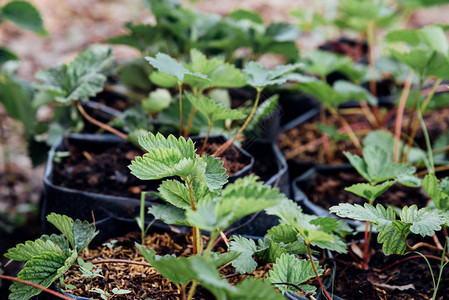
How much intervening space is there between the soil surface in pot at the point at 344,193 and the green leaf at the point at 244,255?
448 mm

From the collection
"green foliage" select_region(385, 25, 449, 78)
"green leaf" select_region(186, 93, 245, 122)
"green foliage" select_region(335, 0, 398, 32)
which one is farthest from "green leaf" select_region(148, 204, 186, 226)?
"green foliage" select_region(335, 0, 398, 32)

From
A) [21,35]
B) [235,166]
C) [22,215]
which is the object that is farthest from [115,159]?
[21,35]

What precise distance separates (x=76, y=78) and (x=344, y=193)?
0.84 meters

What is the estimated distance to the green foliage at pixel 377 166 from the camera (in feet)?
3.22

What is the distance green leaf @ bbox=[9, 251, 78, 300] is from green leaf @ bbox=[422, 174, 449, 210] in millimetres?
727

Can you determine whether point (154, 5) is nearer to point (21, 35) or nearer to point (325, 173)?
point (325, 173)

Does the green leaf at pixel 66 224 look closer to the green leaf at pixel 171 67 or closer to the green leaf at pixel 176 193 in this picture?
the green leaf at pixel 176 193

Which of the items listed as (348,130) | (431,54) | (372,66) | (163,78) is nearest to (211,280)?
(163,78)

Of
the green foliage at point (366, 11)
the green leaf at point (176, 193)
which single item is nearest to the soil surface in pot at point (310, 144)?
the green foliage at point (366, 11)

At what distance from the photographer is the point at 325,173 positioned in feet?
4.64

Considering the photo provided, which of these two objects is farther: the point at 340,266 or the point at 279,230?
the point at 340,266

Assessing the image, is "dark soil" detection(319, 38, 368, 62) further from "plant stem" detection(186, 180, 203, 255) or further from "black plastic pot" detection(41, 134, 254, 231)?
"plant stem" detection(186, 180, 203, 255)

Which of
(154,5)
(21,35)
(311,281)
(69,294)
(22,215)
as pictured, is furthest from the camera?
(21,35)

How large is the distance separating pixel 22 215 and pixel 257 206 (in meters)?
1.40
